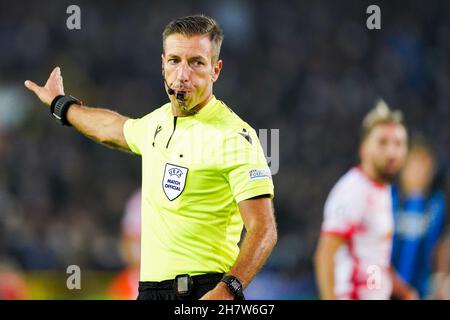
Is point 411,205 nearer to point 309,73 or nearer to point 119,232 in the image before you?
point 119,232

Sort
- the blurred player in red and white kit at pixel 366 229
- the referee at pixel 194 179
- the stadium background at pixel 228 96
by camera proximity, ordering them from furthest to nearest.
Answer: the stadium background at pixel 228 96 → the blurred player in red and white kit at pixel 366 229 → the referee at pixel 194 179

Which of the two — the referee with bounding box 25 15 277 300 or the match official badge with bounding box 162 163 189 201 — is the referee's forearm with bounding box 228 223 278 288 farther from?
the match official badge with bounding box 162 163 189 201

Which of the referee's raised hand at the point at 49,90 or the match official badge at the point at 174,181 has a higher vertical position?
the referee's raised hand at the point at 49,90

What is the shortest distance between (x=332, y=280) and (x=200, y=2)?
28.5ft

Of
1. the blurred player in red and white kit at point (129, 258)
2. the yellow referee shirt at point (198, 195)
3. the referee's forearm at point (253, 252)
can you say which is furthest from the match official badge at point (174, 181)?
the blurred player in red and white kit at point (129, 258)

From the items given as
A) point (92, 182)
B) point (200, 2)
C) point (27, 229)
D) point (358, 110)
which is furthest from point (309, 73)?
point (27, 229)

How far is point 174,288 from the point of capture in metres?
4.69

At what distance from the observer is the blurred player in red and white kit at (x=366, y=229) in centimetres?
823

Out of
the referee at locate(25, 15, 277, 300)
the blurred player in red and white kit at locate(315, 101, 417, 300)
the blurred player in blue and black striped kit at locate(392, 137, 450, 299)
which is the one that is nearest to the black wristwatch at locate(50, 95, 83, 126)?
the referee at locate(25, 15, 277, 300)

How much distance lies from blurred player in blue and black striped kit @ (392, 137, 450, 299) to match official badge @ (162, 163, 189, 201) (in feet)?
15.1

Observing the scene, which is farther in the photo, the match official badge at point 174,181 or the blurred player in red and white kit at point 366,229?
the blurred player in red and white kit at point 366,229

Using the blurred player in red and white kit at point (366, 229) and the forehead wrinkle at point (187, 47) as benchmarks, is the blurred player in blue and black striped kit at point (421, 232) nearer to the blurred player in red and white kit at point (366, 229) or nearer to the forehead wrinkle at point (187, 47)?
the blurred player in red and white kit at point (366, 229)

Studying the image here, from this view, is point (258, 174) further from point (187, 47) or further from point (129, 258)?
point (129, 258)

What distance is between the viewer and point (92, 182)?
45.7 ft
